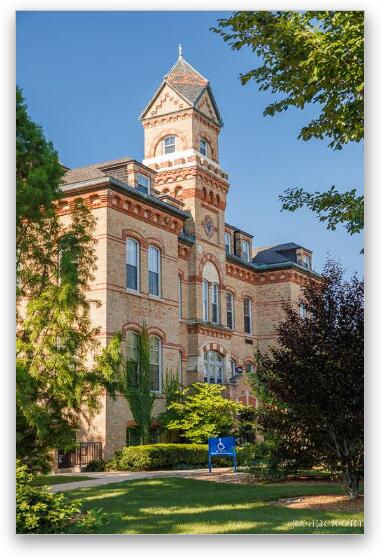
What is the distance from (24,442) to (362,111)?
7.21 meters

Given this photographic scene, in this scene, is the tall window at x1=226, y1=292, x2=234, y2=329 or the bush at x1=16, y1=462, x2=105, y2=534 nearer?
the bush at x1=16, y1=462, x2=105, y2=534

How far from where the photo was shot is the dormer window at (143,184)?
2520 centimetres

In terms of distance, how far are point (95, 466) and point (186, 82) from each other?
10.3 m

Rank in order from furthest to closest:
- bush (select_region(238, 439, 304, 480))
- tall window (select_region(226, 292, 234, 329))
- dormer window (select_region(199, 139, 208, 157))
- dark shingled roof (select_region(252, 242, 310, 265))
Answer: dark shingled roof (select_region(252, 242, 310, 265))
tall window (select_region(226, 292, 234, 329))
dormer window (select_region(199, 139, 208, 157))
bush (select_region(238, 439, 304, 480))

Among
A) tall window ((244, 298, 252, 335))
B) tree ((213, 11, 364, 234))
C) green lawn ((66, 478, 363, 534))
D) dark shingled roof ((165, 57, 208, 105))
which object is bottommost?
green lawn ((66, 478, 363, 534))

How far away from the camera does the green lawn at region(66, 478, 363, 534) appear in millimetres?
9695

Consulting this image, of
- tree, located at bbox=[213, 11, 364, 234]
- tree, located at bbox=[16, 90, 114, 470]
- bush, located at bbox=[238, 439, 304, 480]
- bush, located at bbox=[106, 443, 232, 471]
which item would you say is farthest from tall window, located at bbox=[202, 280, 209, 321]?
tree, located at bbox=[16, 90, 114, 470]

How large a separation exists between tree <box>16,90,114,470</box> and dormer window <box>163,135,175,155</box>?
1566cm

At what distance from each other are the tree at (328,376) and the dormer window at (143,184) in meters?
13.2

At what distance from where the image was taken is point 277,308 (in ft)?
111

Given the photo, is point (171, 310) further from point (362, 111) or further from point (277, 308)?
point (362, 111)

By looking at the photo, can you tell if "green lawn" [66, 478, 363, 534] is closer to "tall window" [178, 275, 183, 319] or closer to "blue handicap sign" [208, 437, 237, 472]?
"blue handicap sign" [208, 437, 237, 472]

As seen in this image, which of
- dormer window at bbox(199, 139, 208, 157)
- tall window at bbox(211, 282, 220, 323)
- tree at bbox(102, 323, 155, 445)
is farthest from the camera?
tall window at bbox(211, 282, 220, 323)

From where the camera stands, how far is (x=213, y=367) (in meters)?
29.1
